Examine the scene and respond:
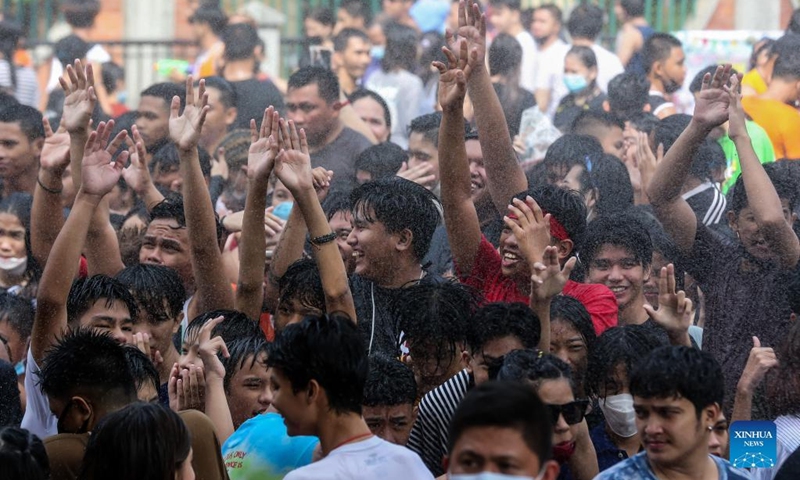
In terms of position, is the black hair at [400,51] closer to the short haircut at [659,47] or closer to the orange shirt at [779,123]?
the short haircut at [659,47]

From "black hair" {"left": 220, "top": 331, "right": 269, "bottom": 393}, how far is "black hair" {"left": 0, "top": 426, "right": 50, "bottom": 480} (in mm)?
1259

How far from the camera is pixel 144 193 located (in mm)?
6082

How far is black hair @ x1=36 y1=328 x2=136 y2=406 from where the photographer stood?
3907mm

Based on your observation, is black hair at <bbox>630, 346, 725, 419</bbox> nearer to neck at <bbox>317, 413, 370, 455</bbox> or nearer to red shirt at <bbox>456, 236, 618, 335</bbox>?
neck at <bbox>317, 413, 370, 455</bbox>

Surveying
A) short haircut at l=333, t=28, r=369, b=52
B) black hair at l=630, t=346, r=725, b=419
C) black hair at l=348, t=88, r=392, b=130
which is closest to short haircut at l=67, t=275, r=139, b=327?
black hair at l=630, t=346, r=725, b=419

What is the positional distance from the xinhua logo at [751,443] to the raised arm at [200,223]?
2.18 metres

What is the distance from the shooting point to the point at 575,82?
29.6ft

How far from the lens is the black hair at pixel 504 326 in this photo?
13.9 ft

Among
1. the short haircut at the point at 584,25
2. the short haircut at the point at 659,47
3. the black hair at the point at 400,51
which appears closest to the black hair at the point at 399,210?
the short haircut at the point at 659,47

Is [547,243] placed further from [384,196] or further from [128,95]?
[128,95]

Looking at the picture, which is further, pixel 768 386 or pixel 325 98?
pixel 325 98

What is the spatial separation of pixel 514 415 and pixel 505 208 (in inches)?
103

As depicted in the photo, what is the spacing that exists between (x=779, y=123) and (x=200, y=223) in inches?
146

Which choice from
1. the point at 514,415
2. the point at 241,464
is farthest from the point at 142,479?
the point at 514,415
